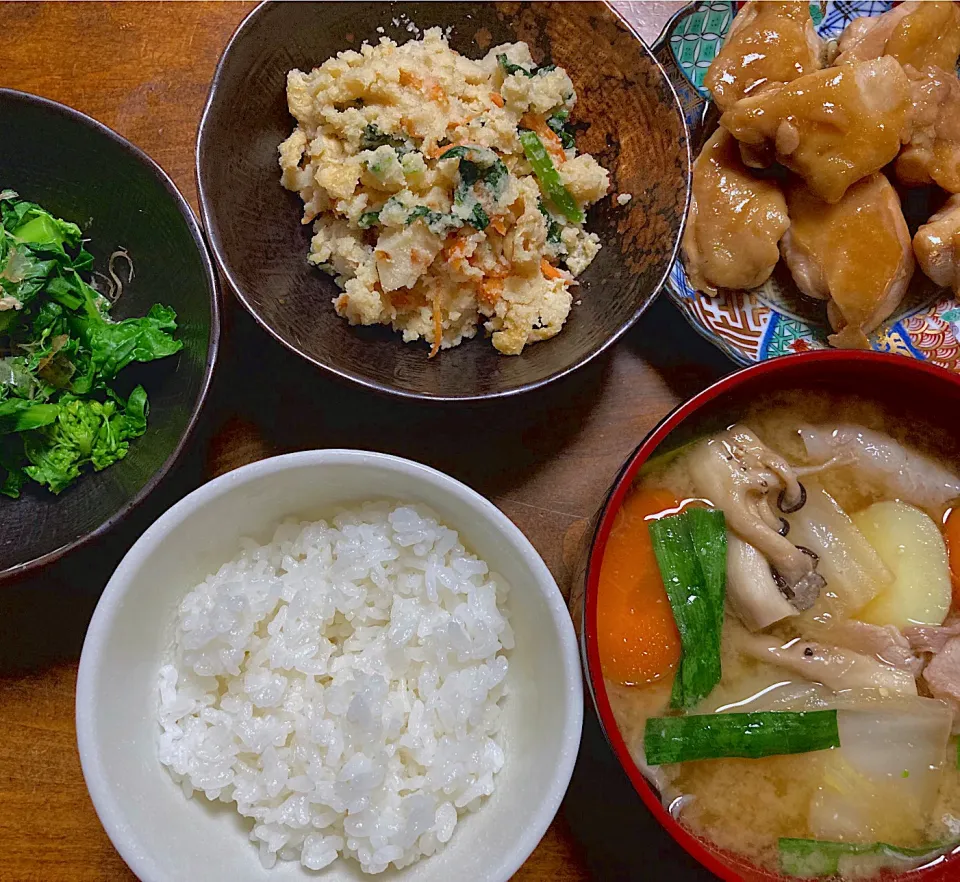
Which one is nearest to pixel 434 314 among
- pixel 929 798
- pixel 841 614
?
pixel 841 614

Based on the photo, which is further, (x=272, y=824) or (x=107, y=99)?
(x=107, y=99)

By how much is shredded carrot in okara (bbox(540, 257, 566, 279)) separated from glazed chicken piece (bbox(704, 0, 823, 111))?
533 millimetres

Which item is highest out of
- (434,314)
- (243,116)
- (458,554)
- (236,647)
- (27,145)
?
(243,116)

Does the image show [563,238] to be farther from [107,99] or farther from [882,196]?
[107,99]

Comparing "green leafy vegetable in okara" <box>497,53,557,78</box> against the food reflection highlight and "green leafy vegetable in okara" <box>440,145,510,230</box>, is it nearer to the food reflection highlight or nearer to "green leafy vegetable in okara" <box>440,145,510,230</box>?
"green leafy vegetable in okara" <box>440,145,510,230</box>

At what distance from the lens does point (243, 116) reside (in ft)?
5.84

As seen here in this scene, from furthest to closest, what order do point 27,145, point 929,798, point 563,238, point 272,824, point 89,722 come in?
point 563,238 < point 27,145 < point 929,798 < point 272,824 < point 89,722

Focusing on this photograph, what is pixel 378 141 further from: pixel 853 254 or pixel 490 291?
pixel 853 254

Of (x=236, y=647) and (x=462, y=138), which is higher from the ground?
(x=462, y=138)

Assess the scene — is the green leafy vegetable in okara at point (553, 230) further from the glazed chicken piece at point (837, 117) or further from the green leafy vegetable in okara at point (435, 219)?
the glazed chicken piece at point (837, 117)

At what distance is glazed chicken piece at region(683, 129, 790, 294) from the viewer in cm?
187

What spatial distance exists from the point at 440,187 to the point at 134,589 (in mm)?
989

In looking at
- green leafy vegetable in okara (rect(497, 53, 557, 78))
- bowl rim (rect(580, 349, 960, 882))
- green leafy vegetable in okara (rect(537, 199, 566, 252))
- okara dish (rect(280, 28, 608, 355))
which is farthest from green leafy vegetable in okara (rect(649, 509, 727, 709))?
green leafy vegetable in okara (rect(497, 53, 557, 78))

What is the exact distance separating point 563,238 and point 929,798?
1.32m
